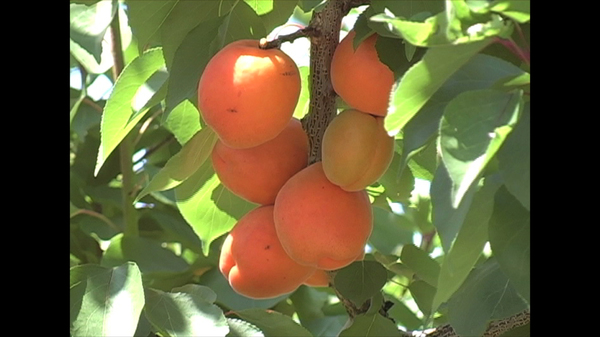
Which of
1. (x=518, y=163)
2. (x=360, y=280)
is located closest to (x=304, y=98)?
(x=360, y=280)

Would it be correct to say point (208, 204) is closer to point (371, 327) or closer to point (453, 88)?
point (371, 327)

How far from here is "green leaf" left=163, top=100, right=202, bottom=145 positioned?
1.26 metres

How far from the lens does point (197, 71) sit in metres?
1.08

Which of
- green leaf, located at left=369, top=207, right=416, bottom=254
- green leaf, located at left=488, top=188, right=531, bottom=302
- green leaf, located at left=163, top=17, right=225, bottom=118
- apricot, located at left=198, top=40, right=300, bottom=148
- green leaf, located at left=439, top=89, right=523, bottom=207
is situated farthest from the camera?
green leaf, located at left=369, top=207, right=416, bottom=254

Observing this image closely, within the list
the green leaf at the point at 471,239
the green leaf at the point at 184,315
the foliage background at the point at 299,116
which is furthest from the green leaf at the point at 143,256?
the green leaf at the point at 471,239

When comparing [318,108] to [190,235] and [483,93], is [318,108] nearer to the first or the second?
[483,93]

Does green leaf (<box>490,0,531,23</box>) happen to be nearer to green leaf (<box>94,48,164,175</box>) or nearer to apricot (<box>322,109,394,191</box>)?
apricot (<box>322,109,394,191</box>)

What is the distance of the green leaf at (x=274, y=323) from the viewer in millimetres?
1270

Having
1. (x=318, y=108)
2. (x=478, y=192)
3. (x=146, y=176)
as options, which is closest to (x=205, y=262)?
(x=146, y=176)

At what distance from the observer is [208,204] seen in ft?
4.49

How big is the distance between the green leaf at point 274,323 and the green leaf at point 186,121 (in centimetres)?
27

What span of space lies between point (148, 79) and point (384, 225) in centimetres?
98

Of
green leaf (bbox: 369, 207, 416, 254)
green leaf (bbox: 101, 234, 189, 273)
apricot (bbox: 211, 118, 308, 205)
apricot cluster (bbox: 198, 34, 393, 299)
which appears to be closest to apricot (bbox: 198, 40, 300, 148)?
apricot cluster (bbox: 198, 34, 393, 299)

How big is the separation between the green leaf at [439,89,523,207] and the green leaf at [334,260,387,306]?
0.52m
